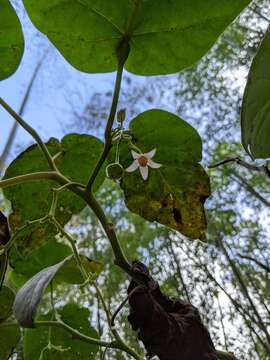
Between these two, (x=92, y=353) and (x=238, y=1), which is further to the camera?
(x=92, y=353)

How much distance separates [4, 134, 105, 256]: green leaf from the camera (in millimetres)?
486

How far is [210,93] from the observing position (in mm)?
3377

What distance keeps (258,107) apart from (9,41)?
274 millimetres

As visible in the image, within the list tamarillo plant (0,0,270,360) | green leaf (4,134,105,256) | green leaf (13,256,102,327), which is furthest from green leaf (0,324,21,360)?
green leaf (13,256,102,327)

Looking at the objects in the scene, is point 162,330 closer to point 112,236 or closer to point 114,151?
point 112,236

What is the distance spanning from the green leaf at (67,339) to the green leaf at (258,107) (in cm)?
33

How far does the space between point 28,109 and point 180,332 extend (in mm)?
4435

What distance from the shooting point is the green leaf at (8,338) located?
514mm

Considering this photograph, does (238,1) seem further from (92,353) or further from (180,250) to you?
(180,250)

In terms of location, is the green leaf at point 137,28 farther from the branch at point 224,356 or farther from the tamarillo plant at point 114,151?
the branch at point 224,356

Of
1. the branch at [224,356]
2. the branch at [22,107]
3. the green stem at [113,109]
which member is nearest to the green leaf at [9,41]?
the green stem at [113,109]

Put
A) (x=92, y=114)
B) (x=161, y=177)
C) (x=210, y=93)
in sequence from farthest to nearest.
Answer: (x=92, y=114) < (x=210, y=93) < (x=161, y=177)

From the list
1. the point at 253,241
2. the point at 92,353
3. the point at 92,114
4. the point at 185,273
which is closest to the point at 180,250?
the point at 185,273

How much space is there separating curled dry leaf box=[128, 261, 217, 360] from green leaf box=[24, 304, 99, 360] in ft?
0.69
